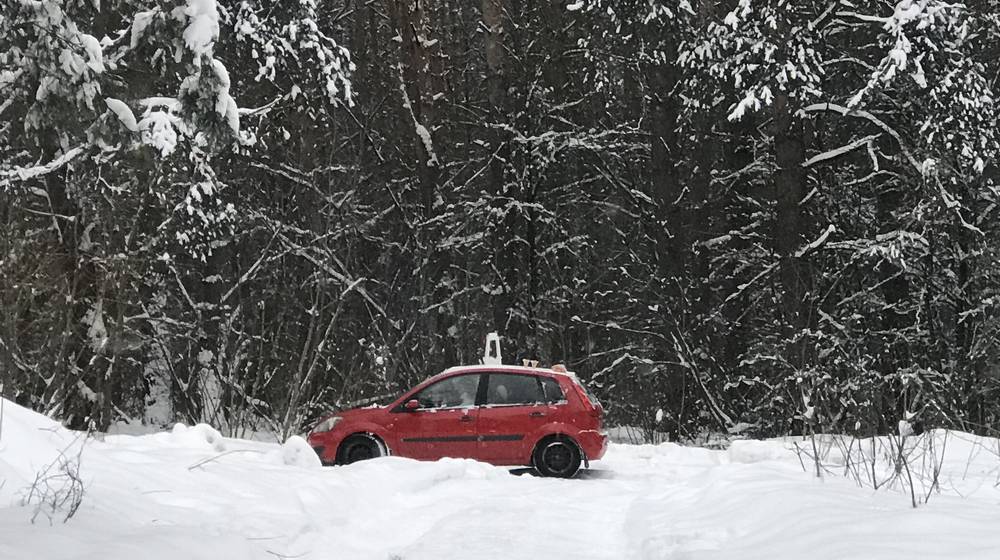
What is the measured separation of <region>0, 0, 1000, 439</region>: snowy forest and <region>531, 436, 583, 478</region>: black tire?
13.8 feet

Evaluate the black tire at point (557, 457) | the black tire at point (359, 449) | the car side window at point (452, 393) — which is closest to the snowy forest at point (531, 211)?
the black tire at point (359, 449)

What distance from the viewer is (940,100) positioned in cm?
1603

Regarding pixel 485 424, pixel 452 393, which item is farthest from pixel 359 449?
pixel 485 424

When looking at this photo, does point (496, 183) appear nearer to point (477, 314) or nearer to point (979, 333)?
point (477, 314)

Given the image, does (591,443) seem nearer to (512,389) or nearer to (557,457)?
(557,457)

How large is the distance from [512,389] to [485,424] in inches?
22.9

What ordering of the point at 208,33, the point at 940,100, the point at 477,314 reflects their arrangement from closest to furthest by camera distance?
the point at 208,33
the point at 940,100
the point at 477,314

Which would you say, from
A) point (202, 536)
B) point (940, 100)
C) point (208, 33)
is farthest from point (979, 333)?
point (202, 536)

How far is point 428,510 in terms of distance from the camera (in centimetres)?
883

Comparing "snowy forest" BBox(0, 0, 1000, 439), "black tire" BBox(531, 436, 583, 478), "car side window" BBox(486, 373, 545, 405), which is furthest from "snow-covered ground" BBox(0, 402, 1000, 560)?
"snowy forest" BBox(0, 0, 1000, 439)

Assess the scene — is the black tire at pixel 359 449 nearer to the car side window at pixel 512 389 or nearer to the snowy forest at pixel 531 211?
the car side window at pixel 512 389

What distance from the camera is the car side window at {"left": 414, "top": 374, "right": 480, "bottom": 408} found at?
42.4 feet

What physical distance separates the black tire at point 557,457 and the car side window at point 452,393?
107 centimetres

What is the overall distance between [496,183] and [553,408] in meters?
11.2
